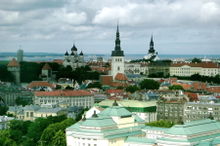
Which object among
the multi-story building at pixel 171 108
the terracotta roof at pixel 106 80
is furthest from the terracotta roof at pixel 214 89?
the terracotta roof at pixel 106 80

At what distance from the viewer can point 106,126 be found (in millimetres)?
42719

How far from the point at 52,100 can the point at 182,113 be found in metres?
24.4

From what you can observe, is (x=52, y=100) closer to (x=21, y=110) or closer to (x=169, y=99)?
(x=21, y=110)

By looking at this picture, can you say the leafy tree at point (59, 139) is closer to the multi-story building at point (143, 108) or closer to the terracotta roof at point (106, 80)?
the multi-story building at point (143, 108)

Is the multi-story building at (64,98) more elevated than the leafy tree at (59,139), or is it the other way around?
the multi-story building at (64,98)

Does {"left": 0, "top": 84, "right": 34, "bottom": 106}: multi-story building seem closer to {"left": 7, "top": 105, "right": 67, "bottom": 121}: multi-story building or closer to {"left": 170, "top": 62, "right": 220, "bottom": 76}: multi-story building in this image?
{"left": 7, "top": 105, "right": 67, "bottom": 121}: multi-story building

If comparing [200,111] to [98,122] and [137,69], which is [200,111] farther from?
[137,69]

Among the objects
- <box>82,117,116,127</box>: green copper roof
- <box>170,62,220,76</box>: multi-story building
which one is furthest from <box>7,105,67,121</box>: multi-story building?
<box>170,62,220,76</box>: multi-story building

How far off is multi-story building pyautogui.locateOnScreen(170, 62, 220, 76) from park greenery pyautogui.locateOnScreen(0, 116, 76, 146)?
264 feet

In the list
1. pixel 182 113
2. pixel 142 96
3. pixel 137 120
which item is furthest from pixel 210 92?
pixel 137 120

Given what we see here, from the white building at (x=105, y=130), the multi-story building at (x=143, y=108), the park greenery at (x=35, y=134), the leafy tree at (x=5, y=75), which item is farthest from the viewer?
the leafy tree at (x=5, y=75)

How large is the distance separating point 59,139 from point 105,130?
23.7 ft

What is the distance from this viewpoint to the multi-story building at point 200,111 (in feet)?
200

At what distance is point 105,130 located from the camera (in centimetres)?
4250
